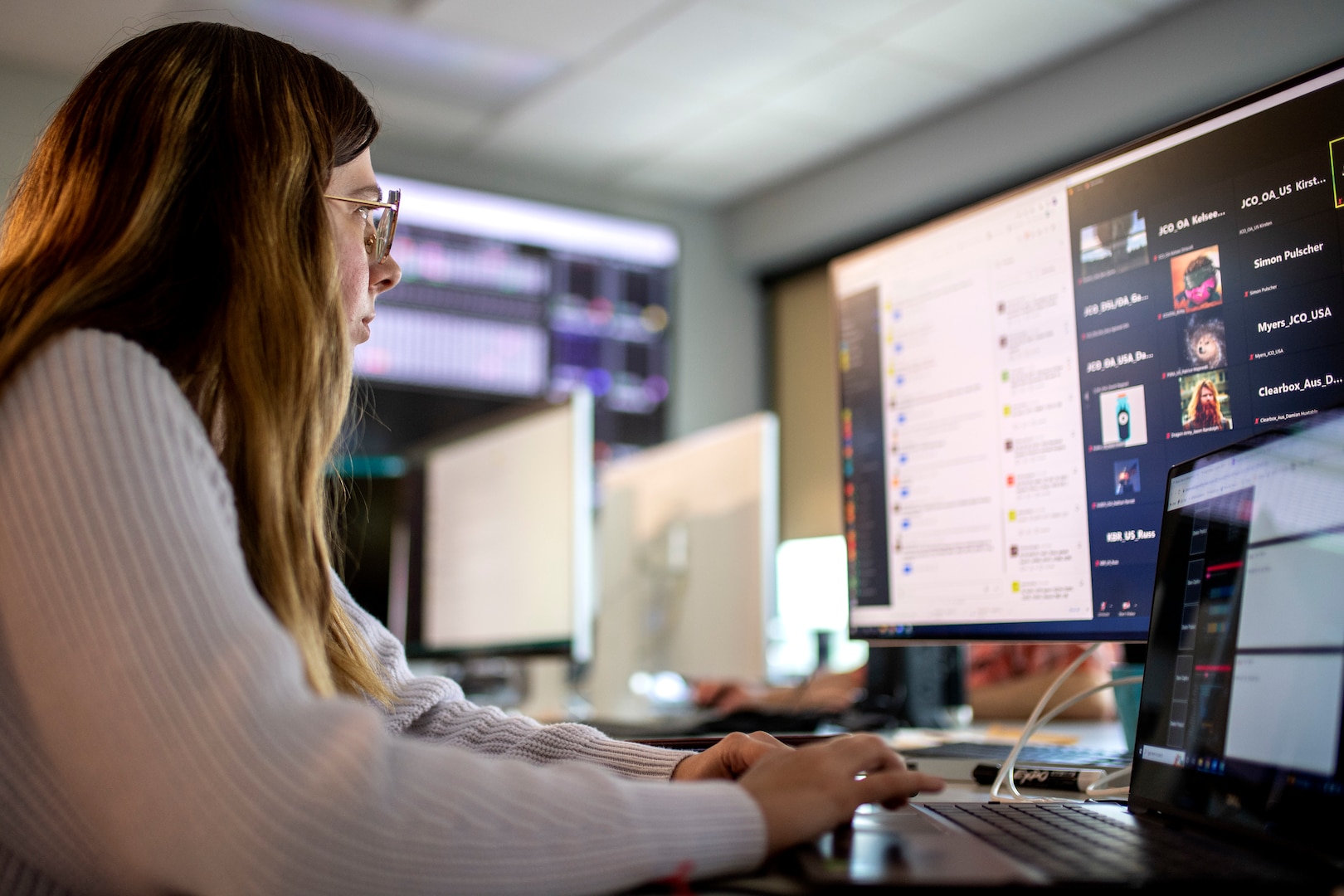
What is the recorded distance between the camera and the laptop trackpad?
21.9 inches

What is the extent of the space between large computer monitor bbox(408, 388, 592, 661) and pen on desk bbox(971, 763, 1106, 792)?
1.00m

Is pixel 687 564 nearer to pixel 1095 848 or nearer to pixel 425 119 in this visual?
pixel 1095 848

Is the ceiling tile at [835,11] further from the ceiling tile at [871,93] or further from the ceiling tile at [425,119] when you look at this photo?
the ceiling tile at [425,119]

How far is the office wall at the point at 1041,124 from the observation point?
2836mm

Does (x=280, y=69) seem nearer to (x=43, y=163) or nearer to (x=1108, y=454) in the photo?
(x=43, y=163)

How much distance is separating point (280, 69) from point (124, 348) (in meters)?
0.31

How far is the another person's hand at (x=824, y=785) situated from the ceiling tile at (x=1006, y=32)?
272 centimetres

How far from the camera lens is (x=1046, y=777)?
1.09 m

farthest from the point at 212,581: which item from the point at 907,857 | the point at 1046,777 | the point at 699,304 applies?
the point at 699,304

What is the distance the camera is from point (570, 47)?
319 centimetres

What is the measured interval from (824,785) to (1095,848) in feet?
0.53

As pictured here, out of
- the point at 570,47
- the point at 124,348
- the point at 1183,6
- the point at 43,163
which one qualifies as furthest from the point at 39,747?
the point at 1183,6

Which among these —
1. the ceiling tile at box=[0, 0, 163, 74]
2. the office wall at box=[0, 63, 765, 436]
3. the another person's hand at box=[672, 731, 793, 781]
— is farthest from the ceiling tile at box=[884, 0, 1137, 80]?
the another person's hand at box=[672, 731, 793, 781]

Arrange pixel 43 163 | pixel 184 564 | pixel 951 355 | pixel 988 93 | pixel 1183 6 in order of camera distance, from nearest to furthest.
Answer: pixel 184 564, pixel 43 163, pixel 951 355, pixel 1183 6, pixel 988 93
